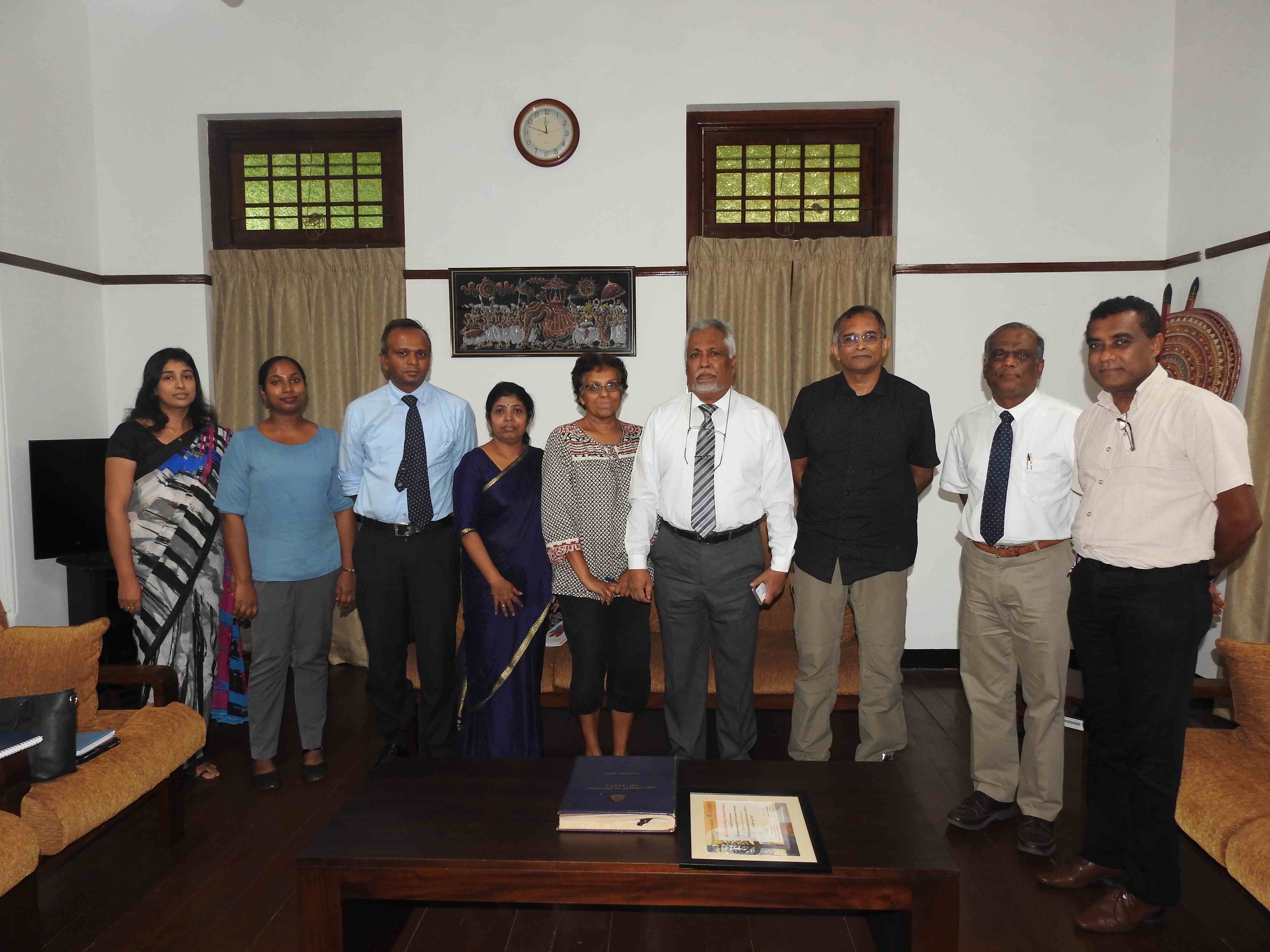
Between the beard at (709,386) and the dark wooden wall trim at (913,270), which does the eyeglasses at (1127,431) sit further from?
the dark wooden wall trim at (913,270)

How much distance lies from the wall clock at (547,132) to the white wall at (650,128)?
6 cm

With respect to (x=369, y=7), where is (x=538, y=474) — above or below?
below

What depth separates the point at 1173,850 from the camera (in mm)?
2105

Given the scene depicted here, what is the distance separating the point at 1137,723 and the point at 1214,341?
2.42 m

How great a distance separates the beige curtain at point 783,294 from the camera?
4410mm

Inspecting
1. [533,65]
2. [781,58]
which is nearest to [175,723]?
[533,65]

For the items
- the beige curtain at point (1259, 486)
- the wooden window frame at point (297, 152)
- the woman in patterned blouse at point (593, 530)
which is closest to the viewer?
the woman in patterned blouse at point (593, 530)

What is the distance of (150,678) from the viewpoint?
2742 millimetres

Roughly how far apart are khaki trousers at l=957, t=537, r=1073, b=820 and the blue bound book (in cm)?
121

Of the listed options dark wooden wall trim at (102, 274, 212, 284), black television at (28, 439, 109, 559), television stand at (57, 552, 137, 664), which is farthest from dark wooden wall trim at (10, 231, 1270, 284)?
television stand at (57, 552, 137, 664)

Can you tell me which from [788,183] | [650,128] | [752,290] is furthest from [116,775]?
[788,183]

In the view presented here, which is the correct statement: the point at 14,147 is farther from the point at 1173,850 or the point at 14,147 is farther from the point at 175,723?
the point at 1173,850

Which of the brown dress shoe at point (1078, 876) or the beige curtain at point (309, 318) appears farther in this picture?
the beige curtain at point (309, 318)

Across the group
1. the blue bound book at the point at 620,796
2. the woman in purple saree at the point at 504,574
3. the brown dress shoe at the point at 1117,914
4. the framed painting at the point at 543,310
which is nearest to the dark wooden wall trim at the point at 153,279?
the framed painting at the point at 543,310
